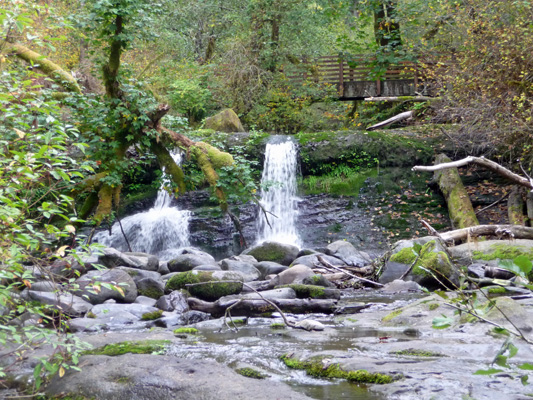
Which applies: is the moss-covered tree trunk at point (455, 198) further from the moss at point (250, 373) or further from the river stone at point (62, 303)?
the moss at point (250, 373)

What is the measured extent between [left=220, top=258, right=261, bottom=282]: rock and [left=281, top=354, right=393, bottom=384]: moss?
17.6 ft

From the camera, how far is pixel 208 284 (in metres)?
7.45

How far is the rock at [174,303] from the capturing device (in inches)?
274

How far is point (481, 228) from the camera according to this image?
9977mm

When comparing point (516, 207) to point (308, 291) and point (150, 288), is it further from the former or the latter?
point (150, 288)

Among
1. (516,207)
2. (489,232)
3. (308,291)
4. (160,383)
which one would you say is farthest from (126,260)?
(516,207)

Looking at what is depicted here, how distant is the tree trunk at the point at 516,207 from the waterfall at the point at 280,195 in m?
5.54

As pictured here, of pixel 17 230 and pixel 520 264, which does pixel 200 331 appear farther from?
pixel 520 264

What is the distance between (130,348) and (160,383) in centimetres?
110

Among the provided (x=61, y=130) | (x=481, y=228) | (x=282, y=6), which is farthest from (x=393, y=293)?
(x=282, y=6)

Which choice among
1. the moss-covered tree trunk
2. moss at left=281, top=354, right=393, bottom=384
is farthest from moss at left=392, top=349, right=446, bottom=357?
the moss-covered tree trunk

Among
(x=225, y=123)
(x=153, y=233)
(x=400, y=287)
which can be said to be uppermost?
(x=225, y=123)

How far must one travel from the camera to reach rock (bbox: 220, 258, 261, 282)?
30.8ft

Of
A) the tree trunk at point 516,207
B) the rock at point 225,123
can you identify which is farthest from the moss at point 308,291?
the rock at point 225,123
